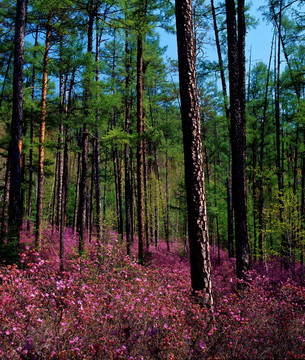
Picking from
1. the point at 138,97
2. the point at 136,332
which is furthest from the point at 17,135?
the point at 136,332

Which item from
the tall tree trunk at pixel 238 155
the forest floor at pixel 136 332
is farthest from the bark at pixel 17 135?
the tall tree trunk at pixel 238 155

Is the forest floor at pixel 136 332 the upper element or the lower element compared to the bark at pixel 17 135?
lower

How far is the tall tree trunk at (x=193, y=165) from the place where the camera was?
4316 mm

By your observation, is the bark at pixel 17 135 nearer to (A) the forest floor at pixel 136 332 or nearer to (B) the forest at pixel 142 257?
(B) the forest at pixel 142 257

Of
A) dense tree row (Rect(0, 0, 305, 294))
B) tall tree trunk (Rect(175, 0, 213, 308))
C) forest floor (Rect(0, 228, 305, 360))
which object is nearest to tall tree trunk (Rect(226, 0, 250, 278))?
dense tree row (Rect(0, 0, 305, 294))

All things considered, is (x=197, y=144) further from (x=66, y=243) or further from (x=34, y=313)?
(x=66, y=243)

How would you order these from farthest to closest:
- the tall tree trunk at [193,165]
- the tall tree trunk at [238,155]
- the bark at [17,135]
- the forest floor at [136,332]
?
the bark at [17,135], the tall tree trunk at [238,155], the tall tree trunk at [193,165], the forest floor at [136,332]

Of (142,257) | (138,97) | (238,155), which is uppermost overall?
(138,97)

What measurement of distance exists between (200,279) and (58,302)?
2.62 m

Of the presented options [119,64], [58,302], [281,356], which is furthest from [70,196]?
[281,356]

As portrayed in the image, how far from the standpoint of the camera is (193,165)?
14.5 feet

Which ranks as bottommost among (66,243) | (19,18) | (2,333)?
(66,243)

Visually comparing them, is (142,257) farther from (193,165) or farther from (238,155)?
(193,165)

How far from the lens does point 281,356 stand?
295 cm
